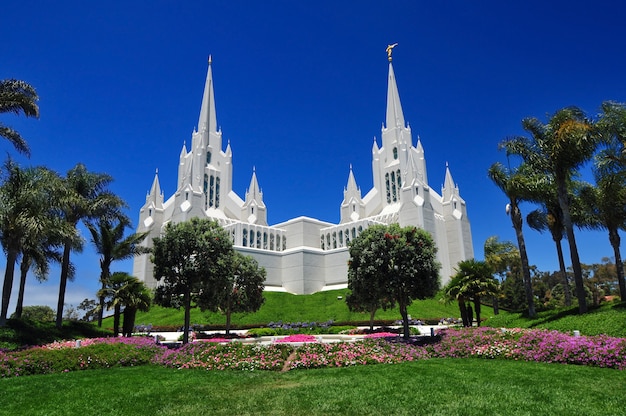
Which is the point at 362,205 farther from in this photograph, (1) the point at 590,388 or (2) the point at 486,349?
(1) the point at 590,388

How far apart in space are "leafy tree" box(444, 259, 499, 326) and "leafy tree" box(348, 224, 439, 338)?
6.48 metres

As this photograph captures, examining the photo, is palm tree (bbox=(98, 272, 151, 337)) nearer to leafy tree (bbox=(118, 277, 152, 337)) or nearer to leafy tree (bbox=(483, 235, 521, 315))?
leafy tree (bbox=(118, 277, 152, 337))

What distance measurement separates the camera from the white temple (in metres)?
60.6

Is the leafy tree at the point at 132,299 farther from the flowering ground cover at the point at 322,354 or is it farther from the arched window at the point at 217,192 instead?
the arched window at the point at 217,192

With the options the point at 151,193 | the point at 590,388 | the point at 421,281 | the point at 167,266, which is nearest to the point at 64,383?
the point at 167,266

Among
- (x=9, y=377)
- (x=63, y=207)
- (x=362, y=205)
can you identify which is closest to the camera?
Answer: (x=9, y=377)

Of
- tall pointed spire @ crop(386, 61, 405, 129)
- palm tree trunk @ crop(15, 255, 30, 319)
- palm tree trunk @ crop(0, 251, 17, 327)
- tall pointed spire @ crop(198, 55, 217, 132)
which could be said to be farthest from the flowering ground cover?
tall pointed spire @ crop(198, 55, 217, 132)

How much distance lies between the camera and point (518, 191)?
24828 mm

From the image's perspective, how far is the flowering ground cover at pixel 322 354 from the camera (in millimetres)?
12203

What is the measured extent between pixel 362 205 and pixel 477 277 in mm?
46225

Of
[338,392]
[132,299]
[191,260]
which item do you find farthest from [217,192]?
[338,392]

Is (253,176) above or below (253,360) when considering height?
above

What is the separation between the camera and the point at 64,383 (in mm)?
10562

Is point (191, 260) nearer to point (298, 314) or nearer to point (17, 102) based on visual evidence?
point (17, 102)
